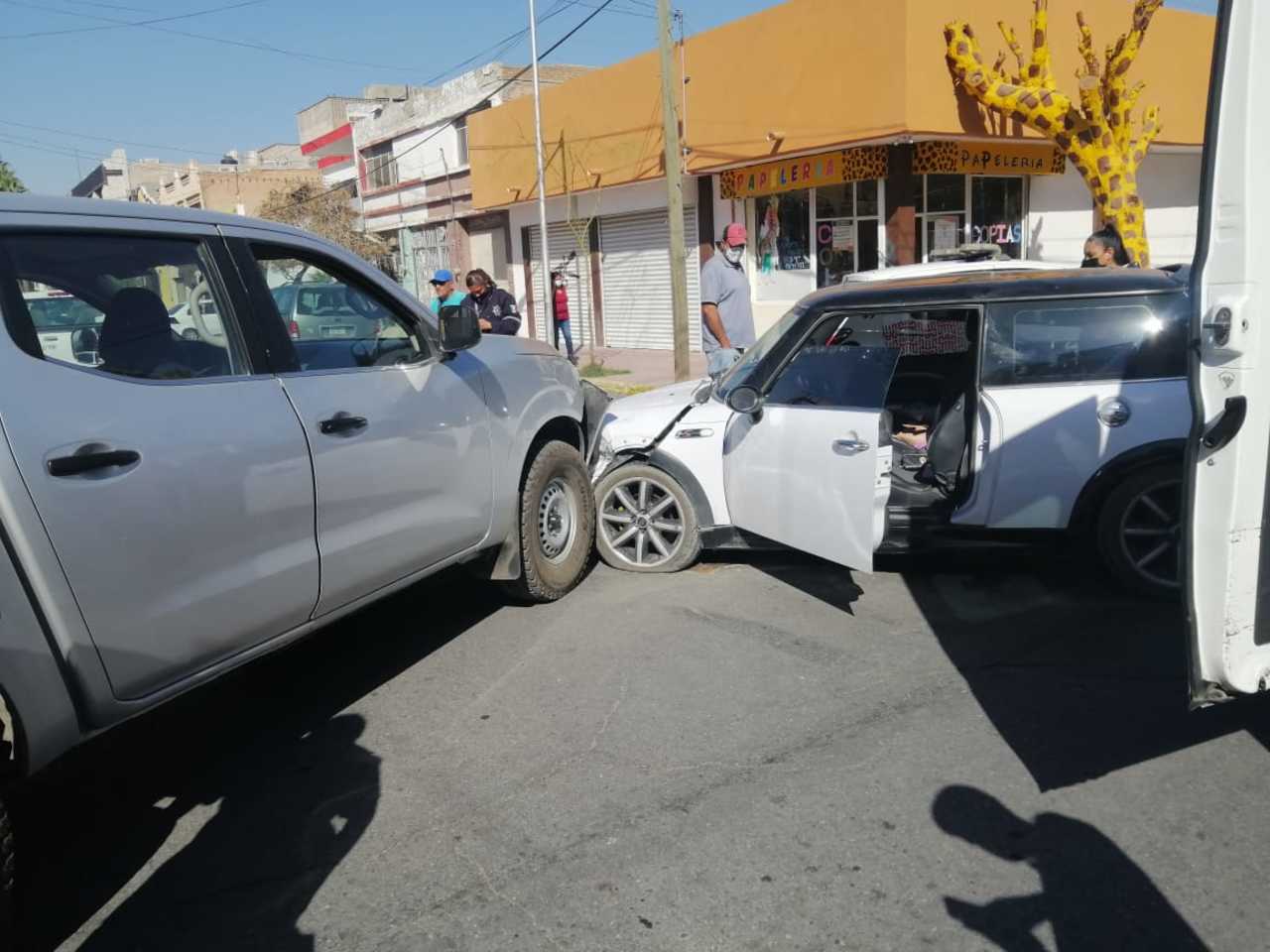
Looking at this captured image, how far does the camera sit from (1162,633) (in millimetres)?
4582

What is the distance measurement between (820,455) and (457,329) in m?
1.78

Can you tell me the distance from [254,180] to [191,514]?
56.0 m

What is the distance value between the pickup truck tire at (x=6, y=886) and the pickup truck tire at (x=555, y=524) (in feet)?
8.85

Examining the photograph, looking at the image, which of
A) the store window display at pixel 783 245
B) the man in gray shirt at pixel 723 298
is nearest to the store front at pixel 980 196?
the store window display at pixel 783 245

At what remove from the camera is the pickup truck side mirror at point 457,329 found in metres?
4.29

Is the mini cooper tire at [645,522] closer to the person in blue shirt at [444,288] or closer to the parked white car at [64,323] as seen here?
the parked white car at [64,323]

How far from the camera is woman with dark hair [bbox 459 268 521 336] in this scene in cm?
984

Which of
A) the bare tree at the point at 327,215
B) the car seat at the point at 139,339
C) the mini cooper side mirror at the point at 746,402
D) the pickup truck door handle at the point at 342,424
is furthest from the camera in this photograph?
the bare tree at the point at 327,215

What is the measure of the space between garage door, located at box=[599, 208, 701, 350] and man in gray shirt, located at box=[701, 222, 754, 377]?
35.2 feet

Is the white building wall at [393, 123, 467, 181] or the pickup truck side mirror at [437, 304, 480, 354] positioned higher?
the white building wall at [393, 123, 467, 181]

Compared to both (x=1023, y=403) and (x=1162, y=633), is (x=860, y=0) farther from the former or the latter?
(x=1162, y=633)

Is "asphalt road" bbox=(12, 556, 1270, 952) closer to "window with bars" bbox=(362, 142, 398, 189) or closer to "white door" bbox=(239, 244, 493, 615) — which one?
"white door" bbox=(239, 244, 493, 615)

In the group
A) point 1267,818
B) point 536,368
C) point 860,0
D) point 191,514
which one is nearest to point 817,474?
point 536,368

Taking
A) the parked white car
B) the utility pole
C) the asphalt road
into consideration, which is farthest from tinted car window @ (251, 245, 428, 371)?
the utility pole
